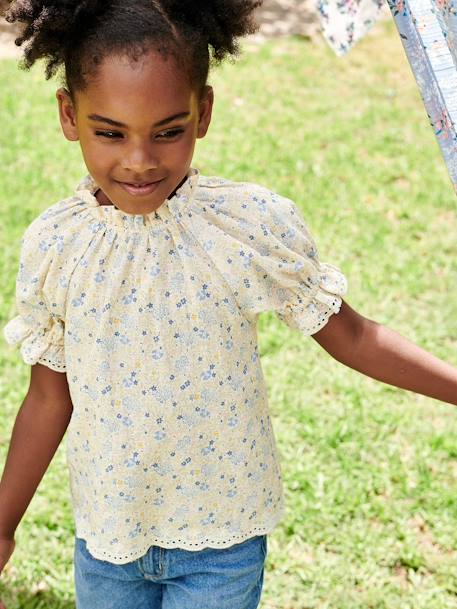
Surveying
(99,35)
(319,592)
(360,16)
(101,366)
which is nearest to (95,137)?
(99,35)

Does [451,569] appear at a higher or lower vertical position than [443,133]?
lower

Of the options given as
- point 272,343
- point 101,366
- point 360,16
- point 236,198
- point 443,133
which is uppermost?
point 360,16

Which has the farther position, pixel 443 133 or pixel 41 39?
pixel 41 39

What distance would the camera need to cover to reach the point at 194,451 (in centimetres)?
210

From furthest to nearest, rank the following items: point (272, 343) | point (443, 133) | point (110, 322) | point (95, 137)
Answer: point (272, 343), point (110, 322), point (95, 137), point (443, 133)

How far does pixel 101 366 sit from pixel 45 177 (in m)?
3.87

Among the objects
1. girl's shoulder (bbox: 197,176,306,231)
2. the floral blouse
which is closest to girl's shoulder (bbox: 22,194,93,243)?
the floral blouse

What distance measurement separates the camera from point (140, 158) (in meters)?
1.81

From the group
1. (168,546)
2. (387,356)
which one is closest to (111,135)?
(387,356)

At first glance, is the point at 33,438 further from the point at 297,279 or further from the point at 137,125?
the point at 137,125

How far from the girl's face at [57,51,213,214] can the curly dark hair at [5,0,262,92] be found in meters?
0.03

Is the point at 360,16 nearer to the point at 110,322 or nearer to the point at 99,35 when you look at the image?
the point at 99,35

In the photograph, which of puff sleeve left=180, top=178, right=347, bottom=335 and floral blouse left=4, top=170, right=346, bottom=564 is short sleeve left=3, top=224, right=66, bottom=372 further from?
puff sleeve left=180, top=178, right=347, bottom=335

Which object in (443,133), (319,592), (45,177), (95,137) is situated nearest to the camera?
(443,133)
